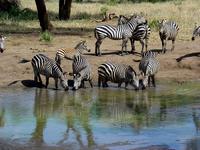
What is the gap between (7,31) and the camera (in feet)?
88.0

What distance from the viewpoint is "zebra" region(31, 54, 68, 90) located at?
679 inches

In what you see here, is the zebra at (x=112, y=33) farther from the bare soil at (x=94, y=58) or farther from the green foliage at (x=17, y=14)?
the green foliage at (x=17, y=14)

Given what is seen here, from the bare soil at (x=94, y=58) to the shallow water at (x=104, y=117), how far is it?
1.32 m

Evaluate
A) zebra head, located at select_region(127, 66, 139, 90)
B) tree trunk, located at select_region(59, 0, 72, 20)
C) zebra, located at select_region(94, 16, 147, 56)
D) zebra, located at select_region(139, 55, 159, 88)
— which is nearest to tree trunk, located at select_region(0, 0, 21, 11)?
tree trunk, located at select_region(59, 0, 72, 20)

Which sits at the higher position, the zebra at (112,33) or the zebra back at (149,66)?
the zebra at (112,33)

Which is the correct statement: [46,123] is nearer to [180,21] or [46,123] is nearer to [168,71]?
[168,71]

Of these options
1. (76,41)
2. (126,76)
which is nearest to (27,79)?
(126,76)

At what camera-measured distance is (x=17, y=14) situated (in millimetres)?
33875

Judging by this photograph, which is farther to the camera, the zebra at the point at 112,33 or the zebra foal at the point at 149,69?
the zebra at the point at 112,33

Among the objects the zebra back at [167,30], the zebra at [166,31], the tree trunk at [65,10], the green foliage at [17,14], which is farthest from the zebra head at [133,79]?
the green foliage at [17,14]

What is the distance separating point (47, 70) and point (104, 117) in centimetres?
441

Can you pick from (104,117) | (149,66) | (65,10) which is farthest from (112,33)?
(65,10)

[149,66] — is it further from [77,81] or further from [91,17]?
[91,17]

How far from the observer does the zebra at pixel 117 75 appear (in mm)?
17203
